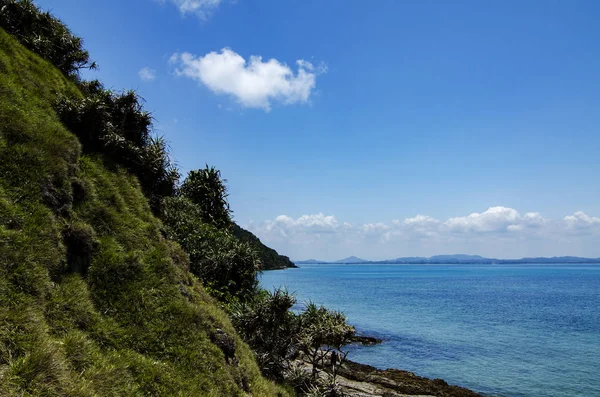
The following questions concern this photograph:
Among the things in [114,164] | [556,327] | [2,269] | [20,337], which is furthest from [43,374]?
[556,327]

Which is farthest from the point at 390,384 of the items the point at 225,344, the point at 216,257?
the point at 225,344

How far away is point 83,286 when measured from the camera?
442 inches

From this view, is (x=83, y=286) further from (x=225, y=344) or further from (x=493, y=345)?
(x=493, y=345)

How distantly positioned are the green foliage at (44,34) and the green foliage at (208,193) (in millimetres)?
17752

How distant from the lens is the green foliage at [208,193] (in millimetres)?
39031

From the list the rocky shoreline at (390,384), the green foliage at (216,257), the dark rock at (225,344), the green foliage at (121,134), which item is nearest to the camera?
the dark rock at (225,344)

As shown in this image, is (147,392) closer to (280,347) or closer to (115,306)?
(115,306)

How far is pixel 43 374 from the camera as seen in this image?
23.5ft

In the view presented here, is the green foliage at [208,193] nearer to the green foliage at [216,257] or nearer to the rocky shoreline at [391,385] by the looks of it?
the green foliage at [216,257]

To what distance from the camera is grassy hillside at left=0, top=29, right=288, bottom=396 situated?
27.4 feet

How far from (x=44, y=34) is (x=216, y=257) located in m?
18.6

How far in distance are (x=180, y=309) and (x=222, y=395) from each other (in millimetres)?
3352

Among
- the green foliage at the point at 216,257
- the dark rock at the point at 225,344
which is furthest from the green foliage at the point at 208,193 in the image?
the dark rock at the point at 225,344

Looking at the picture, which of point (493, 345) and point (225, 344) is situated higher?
point (225, 344)
